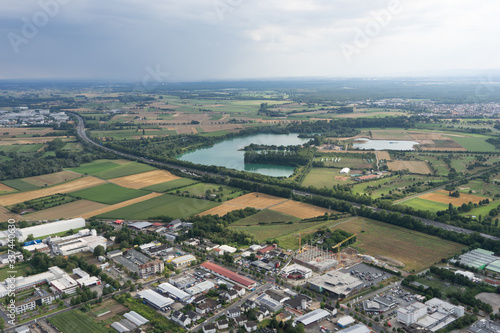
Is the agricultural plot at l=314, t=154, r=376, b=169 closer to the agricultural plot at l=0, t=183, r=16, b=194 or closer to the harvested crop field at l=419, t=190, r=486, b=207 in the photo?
the harvested crop field at l=419, t=190, r=486, b=207

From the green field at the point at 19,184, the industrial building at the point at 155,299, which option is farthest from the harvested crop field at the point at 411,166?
the green field at the point at 19,184

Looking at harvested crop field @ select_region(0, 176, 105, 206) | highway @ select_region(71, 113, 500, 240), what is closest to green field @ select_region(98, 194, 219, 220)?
highway @ select_region(71, 113, 500, 240)

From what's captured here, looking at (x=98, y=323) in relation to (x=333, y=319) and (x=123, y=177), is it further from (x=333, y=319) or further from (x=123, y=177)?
(x=123, y=177)

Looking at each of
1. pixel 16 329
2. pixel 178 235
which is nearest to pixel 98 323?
pixel 16 329

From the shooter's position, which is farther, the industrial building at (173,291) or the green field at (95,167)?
the green field at (95,167)

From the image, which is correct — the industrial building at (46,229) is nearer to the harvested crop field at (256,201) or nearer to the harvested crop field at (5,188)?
the harvested crop field at (5,188)

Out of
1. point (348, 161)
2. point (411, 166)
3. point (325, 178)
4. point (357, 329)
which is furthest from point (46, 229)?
point (411, 166)
